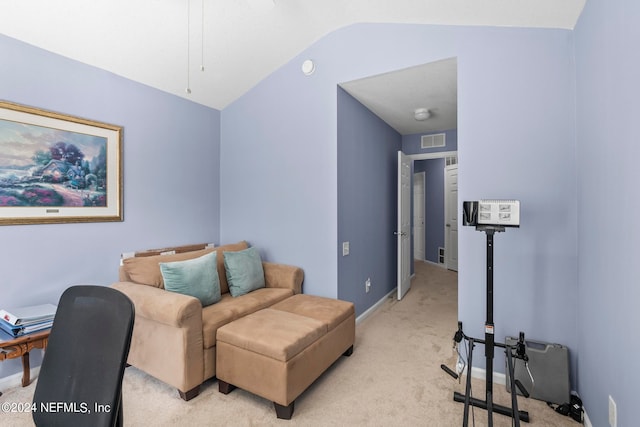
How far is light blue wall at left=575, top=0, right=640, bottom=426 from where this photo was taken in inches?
48.4

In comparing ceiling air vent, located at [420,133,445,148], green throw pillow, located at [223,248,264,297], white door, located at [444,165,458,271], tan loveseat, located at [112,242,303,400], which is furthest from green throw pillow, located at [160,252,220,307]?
white door, located at [444,165,458,271]

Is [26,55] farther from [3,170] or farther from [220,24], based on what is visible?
[220,24]

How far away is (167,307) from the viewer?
192 cm

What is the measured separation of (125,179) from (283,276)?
1.72m

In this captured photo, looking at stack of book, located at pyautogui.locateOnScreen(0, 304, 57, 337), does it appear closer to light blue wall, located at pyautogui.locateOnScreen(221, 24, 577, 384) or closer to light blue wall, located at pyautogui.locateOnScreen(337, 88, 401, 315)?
light blue wall, located at pyautogui.locateOnScreen(221, 24, 577, 384)

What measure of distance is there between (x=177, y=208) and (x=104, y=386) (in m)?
2.61

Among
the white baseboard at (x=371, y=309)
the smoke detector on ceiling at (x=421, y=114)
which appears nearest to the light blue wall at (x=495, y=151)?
the white baseboard at (x=371, y=309)

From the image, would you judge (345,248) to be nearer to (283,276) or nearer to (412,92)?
(283,276)

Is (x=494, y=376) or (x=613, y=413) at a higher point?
(x=613, y=413)

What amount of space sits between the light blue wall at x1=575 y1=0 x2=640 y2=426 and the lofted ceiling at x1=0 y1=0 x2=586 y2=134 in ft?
1.79

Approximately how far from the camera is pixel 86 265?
248 cm

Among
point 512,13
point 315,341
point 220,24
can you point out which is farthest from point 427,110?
point 315,341

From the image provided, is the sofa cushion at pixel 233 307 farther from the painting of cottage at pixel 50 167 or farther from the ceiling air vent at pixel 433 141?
the ceiling air vent at pixel 433 141

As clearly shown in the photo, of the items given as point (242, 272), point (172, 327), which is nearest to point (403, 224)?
point (242, 272)
